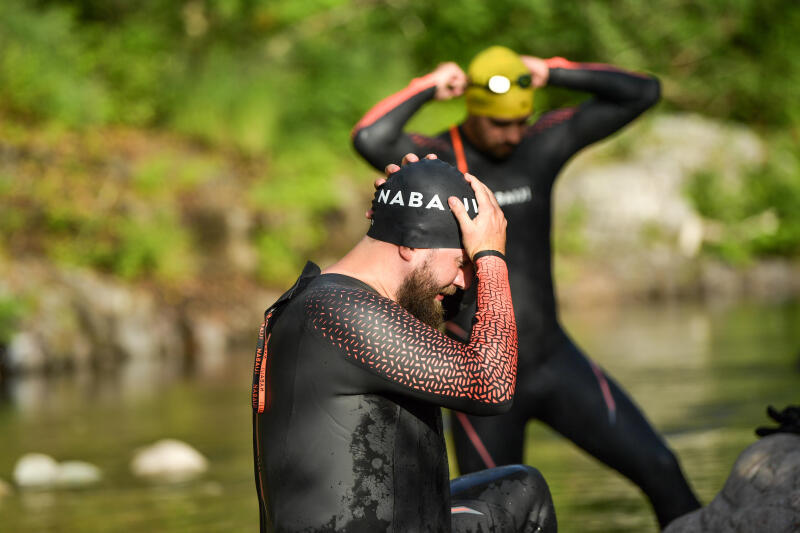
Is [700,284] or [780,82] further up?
[780,82]

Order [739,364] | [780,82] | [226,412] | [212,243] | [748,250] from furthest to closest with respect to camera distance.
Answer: [780,82]
[748,250]
[212,243]
[739,364]
[226,412]

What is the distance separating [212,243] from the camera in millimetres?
22438

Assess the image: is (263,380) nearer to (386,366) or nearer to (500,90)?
(386,366)

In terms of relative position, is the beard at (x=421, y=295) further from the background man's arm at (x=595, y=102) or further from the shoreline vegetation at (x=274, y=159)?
the shoreline vegetation at (x=274, y=159)

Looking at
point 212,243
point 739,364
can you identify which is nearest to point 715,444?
point 739,364

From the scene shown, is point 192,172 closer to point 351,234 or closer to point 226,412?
point 351,234

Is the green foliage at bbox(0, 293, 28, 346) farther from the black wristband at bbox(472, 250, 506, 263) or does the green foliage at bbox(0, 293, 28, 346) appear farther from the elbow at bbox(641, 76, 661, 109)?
the black wristband at bbox(472, 250, 506, 263)

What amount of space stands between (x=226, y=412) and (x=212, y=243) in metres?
10.8

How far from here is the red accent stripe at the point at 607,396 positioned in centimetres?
512

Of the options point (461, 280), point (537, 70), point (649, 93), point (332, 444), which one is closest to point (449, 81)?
point (537, 70)

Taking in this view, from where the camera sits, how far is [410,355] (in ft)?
10.1

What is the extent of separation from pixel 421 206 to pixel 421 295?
24 cm

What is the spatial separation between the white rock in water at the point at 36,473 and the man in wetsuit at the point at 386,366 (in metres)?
5.69

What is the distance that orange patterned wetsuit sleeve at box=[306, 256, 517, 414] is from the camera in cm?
309
